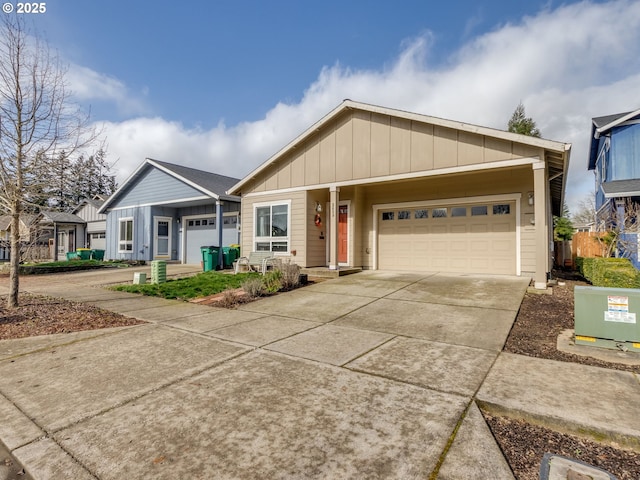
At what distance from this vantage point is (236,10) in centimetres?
880

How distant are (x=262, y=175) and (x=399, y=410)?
9.80 m

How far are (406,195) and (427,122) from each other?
2.69m

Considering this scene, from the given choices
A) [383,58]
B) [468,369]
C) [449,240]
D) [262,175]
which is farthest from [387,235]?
[468,369]

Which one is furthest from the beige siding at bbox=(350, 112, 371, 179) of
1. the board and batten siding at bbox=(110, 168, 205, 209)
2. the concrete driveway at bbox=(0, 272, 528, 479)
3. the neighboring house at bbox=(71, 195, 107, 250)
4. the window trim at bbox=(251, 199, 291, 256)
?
the neighboring house at bbox=(71, 195, 107, 250)

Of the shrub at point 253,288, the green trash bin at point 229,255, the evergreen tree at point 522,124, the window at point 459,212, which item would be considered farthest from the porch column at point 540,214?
the evergreen tree at point 522,124

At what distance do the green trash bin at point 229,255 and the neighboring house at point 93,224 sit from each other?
45.2 feet

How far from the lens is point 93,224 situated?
22.4 meters

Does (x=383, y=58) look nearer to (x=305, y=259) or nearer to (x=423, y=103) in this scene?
(x=305, y=259)

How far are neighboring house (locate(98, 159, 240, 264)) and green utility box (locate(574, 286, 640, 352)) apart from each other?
12.3 metres

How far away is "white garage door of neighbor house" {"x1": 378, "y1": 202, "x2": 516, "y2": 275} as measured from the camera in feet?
28.7

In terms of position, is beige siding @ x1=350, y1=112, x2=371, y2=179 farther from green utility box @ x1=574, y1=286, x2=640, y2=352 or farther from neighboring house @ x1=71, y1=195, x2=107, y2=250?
neighboring house @ x1=71, y1=195, x2=107, y2=250

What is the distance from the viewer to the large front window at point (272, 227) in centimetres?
1046

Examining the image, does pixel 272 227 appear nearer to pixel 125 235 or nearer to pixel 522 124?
pixel 125 235

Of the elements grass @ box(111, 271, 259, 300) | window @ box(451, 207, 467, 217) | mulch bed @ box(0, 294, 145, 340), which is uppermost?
window @ box(451, 207, 467, 217)
